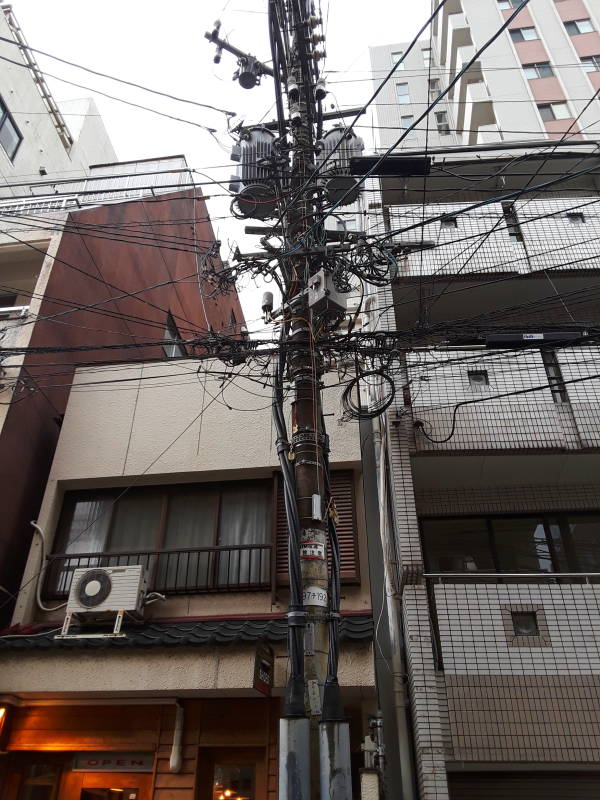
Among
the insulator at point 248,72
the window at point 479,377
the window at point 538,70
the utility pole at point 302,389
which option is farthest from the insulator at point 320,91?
the window at point 538,70

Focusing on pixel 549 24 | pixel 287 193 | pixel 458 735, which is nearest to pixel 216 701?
pixel 458 735

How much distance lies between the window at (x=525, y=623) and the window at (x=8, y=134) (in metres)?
20.4

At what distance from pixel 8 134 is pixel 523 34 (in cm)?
2696

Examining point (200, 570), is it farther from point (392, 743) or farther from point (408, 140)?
point (408, 140)

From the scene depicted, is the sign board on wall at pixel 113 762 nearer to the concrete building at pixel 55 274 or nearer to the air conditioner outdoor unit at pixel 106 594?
the air conditioner outdoor unit at pixel 106 594

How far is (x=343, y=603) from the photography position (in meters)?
8.52

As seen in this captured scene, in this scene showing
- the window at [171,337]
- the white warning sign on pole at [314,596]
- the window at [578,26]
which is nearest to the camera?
the white warning sign on pole at [314,596]

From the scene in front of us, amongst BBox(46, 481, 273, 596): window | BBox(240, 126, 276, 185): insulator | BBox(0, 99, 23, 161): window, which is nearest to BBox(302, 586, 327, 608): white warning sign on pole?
BBox(46, 481, 273, 596): window

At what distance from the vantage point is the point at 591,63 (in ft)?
90.9

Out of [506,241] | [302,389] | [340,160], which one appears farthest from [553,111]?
[302,389]

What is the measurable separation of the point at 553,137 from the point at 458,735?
82.7 feet

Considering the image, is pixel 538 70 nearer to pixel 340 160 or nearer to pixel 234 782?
pixel 340 160

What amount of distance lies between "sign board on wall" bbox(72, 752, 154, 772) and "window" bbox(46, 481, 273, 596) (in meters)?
2.40

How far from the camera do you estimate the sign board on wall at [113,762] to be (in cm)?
819
